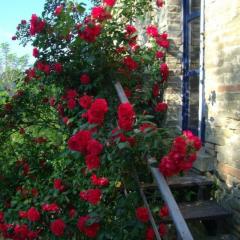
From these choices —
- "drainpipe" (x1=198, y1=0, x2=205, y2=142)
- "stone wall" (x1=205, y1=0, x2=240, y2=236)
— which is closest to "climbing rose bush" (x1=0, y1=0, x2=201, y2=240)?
"stone wall" (x1=205, y1=0, x2=240, y2=236)

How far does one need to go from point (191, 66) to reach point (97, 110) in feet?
8.38

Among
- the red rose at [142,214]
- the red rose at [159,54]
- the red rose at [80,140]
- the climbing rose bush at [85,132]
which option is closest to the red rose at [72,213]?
the climbing rose bush at [85,132]

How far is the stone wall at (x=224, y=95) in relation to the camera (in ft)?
12.1

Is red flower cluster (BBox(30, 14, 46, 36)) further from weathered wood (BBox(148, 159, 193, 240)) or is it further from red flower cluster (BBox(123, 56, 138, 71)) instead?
weathered wood (BBox(148, 159, 193, 240))

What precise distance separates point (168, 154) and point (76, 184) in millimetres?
1422

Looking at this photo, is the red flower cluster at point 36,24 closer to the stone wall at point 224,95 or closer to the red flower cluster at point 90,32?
the red flower cluster at point 90,32

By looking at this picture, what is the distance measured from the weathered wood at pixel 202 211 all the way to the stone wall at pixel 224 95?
0.09 m

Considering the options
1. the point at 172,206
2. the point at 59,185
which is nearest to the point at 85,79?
the point at 59,185

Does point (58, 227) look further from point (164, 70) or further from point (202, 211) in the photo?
point (164, 70)

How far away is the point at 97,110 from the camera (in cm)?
276

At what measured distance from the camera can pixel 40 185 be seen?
410 cm

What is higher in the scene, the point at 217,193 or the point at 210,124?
the point at 210,124

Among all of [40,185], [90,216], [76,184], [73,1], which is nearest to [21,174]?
[40,185]

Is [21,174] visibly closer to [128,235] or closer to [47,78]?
[47,78]
